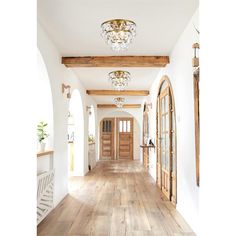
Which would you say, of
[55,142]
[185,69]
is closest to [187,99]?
[185,69]

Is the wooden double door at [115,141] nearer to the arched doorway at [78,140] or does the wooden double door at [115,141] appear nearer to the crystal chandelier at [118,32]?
the arched doorway at [78,140]

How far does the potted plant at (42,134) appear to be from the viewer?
4.10m

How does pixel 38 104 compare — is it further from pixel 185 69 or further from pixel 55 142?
pixel 185 69

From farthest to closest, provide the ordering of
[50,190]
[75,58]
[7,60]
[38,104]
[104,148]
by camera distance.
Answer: [104,148]
[75,58]
[38,104]
[50,190]
[7,60]

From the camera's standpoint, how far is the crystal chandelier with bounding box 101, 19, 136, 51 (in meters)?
3.44

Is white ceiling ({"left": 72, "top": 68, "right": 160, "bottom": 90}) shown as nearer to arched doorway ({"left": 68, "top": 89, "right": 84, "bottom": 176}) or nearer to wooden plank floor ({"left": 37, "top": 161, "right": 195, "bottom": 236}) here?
arched doorway ({"left": 68, "top": 89, "right": 84, "bottom": 176})

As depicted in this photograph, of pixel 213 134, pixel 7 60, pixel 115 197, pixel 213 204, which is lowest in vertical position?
pixel 115 197

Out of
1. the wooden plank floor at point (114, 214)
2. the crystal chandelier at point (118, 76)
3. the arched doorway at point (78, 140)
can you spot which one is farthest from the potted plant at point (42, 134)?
the arched doorway at point (78, 140)

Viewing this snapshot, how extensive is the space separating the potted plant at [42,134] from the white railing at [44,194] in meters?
0.40

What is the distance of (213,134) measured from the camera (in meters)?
1.40

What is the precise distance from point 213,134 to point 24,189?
100cm

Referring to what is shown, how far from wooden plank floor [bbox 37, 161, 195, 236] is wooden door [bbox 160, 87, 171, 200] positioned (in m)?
0.25

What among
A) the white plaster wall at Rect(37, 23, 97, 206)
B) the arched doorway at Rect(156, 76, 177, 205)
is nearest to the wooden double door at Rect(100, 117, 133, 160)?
the arched doorway at Rect(156, 76, 177, 205)

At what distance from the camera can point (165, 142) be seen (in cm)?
581
